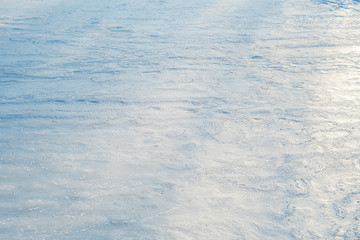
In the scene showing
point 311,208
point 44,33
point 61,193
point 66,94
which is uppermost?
point 44,33

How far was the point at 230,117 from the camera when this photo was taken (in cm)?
345

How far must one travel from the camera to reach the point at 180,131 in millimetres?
3242

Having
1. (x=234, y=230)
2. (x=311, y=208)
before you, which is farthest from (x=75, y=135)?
(x=311, y=208)

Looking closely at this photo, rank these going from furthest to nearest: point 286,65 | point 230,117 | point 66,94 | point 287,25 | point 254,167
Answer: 1. point 287,25
2. point 286,65
3. point 66,94
4. point 230,117
5. point 254,167

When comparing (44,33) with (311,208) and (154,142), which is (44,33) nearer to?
(154,142)

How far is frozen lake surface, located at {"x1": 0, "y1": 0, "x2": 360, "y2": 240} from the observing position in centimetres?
232

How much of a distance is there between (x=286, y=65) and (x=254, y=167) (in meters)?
2.22

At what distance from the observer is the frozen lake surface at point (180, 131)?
7.60 ft

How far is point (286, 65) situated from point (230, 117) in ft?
5.20

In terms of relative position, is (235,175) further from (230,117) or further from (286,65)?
(286,65)

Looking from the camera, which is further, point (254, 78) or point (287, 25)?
point (287, 25)

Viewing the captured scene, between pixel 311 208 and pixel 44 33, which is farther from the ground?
pixel 44 33

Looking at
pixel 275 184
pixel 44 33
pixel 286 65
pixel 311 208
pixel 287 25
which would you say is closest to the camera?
pixel 311 208

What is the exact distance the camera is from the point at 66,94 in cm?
384
